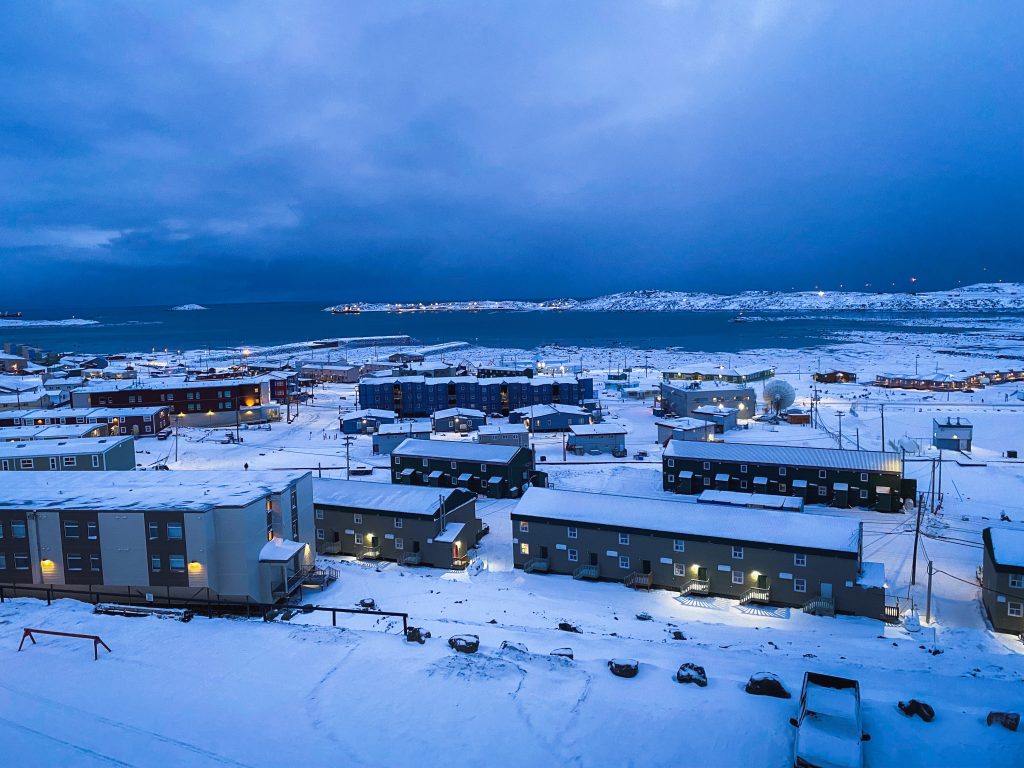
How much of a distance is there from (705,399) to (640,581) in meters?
31.9

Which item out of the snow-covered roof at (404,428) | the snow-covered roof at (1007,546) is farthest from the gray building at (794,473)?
the snow-covered roof at (404,428)

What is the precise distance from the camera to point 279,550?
59.9 feet

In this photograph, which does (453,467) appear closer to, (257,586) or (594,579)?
(594,579)

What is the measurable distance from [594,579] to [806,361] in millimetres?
82484

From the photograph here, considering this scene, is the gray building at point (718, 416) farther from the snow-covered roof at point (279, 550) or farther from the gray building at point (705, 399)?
the snow-covered roof at point (279, 550)

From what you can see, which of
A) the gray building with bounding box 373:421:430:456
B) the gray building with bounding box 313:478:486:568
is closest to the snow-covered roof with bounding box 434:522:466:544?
the gray building with bounding box 313:478:486:568

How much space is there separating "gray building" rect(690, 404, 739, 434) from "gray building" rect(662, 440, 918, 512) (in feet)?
38.6

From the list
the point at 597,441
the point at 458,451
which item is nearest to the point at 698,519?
the point at 458,451

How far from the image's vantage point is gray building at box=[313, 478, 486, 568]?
22.7 meters

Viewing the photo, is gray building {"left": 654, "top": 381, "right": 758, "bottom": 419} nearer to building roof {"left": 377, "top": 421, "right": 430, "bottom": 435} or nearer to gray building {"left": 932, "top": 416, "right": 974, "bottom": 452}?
gray building {"left": 932, "top": 416, "right": 974, "bottom": 452}

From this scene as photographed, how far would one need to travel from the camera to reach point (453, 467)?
3167 centimetres

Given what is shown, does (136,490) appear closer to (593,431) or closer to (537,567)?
(537,567)

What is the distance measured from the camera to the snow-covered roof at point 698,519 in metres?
19.1

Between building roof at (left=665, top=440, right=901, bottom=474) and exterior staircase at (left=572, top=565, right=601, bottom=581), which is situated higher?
building roof at (left=665, top=440, right=901, bottom=474)
